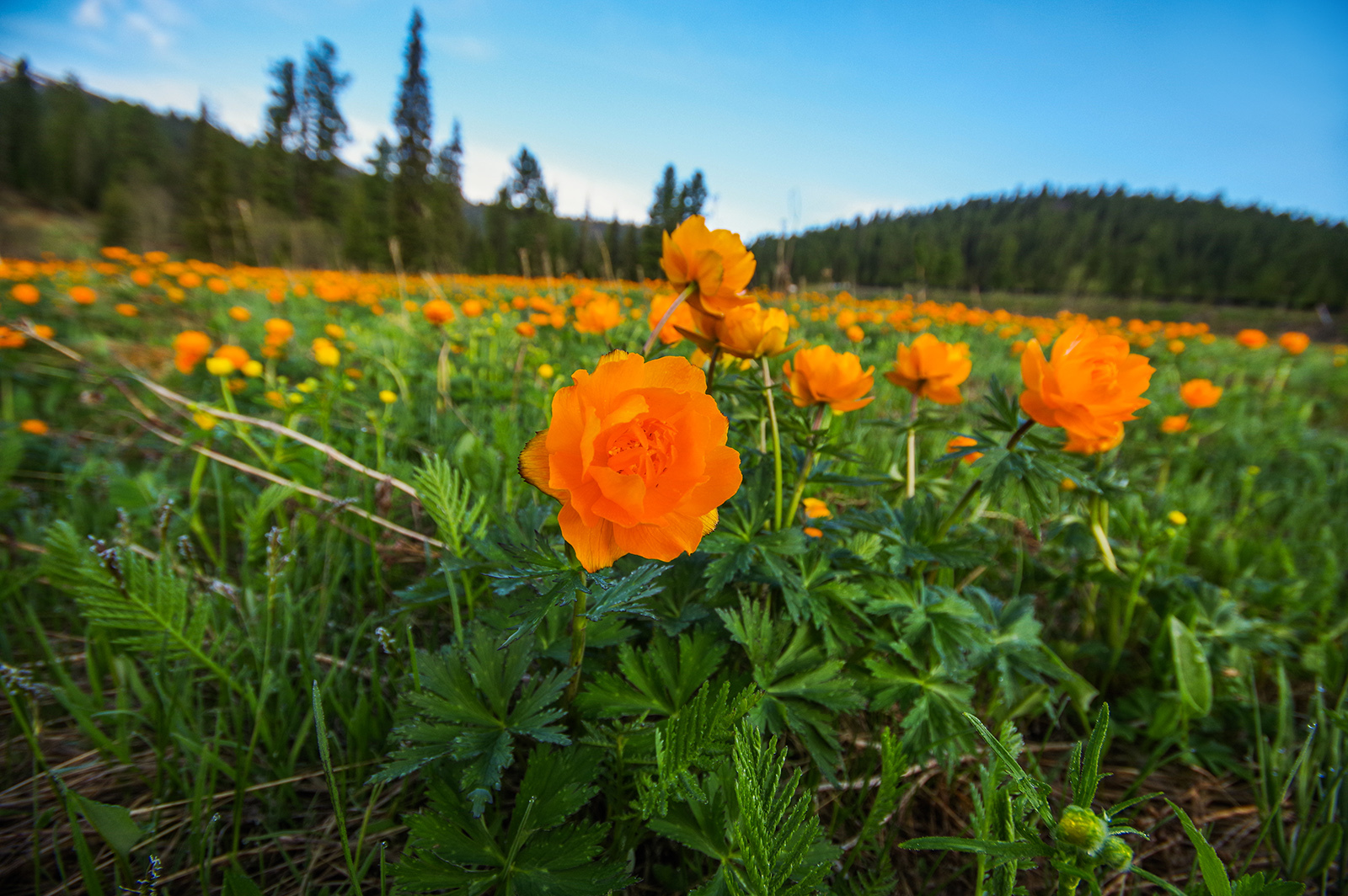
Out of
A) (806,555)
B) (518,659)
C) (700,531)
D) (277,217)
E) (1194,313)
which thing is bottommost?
(518,659)

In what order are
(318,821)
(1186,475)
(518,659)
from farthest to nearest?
(1186,475)
(318,821)
(518,659)

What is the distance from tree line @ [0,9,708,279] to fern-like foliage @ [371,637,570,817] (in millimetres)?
14737

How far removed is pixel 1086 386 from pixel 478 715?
110 centimetres

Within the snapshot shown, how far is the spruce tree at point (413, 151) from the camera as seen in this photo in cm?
2333

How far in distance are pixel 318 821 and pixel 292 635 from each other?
1.42 ft

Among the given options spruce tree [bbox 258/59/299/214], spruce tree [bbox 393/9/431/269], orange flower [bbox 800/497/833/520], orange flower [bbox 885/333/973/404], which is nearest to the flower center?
orange flower [bbox 800/497/833/520]

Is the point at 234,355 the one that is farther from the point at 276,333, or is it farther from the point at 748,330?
the point at 748,330

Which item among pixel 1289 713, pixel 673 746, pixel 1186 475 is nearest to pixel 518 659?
pixel 673 746

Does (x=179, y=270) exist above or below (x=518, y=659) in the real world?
above

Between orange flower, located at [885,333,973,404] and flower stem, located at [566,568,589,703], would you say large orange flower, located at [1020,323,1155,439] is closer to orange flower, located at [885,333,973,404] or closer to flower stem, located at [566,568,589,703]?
orange flower, located at [885,333,973,404]

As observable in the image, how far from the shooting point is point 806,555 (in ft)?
3.36

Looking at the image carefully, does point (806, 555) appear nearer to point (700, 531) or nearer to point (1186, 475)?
point (700, 531)

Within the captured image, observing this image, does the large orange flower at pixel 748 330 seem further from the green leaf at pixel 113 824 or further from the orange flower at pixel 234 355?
the orange flower at pixel 234 355

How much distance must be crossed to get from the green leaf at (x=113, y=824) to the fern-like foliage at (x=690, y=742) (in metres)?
0.73
